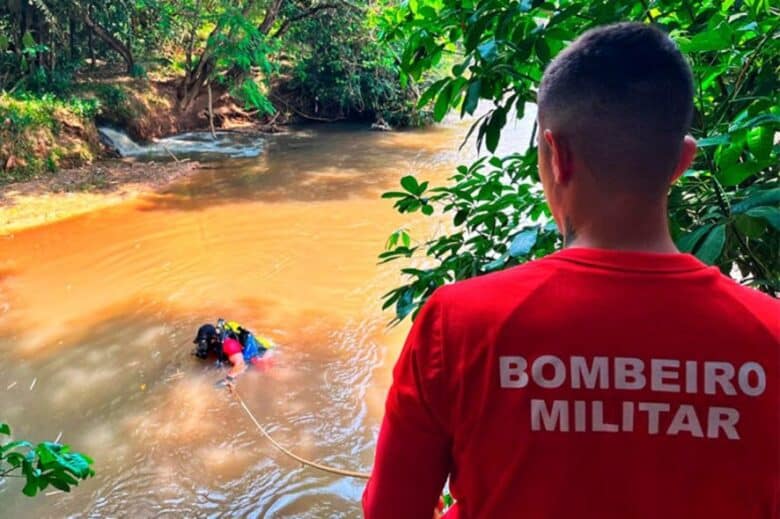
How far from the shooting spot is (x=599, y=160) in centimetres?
71

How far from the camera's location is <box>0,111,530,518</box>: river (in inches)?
139

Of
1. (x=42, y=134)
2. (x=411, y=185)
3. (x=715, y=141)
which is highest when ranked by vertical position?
(x=715, y=141)

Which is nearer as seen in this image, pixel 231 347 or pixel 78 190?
pixel 231 347

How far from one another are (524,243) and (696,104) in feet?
1.81

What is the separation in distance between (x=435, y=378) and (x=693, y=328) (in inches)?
10.8

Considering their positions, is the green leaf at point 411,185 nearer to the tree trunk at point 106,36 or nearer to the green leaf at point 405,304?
the green leaf at point 405,304

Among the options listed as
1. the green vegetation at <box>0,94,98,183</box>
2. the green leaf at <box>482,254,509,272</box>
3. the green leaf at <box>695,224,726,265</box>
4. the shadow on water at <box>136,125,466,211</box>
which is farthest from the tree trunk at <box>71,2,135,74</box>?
the green leaf at <box>695,224,726,265</box>

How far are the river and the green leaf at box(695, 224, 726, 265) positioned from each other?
2.74 meters

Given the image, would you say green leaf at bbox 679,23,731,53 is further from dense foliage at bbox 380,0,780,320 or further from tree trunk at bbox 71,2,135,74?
tree trunk at bbox 71,2,135,74

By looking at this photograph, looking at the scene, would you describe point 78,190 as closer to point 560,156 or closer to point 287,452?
point 287,452

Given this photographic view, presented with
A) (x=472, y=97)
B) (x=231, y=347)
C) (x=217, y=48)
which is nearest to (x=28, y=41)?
(x=217, y=48)

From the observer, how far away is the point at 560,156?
73 cm

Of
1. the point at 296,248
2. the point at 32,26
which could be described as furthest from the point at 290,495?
the point at 32,26

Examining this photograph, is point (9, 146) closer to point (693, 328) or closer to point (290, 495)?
point (290, 495)
